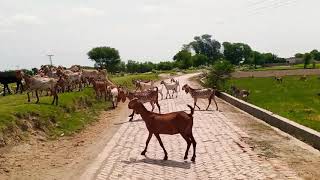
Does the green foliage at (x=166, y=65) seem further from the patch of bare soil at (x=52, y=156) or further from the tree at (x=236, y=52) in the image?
the patch of bare soil at (x=52, y=156)

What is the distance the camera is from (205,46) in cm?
19412

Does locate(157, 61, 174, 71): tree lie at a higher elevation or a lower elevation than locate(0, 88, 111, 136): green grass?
lower

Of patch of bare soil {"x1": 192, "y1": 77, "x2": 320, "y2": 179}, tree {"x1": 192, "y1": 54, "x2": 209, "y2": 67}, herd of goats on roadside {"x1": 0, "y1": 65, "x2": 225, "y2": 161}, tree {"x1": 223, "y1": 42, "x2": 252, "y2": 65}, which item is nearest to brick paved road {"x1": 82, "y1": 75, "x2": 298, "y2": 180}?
patch of bare soil {"x1": 192, "y1": 77, "x2": 320, "y2": 179}

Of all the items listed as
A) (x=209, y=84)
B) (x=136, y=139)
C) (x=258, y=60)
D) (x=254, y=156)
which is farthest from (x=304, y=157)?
(x=258, y=60)

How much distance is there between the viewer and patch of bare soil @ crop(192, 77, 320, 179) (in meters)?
12.7

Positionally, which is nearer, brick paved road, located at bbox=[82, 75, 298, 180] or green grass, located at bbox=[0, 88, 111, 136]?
brick paved road, located at bbox=[82, 75, 298, 180]

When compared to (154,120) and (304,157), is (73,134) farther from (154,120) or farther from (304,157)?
(304,157)

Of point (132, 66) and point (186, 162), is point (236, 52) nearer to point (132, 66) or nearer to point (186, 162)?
point (132, 66)

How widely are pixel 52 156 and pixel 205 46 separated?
18086 centimetres

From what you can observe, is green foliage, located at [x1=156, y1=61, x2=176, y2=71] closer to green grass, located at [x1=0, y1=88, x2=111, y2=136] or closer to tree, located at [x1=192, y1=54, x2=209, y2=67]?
tree, located at [x1=192, y1=54, x2=209, y2=67]

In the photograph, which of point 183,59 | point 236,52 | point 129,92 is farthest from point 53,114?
point 236,52

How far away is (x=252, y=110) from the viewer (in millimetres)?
24547

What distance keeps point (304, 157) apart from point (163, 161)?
399cm

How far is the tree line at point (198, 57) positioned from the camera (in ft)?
418
